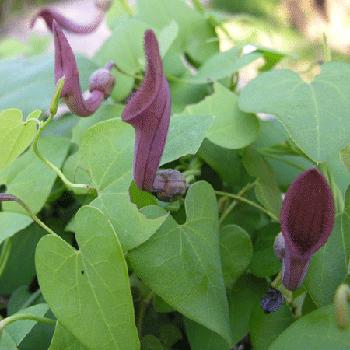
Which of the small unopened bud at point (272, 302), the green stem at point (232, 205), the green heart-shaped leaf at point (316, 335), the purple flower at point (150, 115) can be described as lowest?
the green stem at point (232, 205)

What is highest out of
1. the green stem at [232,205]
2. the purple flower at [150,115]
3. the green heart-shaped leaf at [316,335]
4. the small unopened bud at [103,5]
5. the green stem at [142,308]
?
the purple flower at [150,115]

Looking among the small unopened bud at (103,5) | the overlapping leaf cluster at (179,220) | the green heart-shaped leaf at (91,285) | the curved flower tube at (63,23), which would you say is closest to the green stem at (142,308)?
the overlapping leaf cluster at (179,220)

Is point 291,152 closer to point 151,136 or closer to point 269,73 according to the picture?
point 269,73

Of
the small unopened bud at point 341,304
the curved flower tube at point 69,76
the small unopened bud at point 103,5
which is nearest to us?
the small unopened bud at point 341,304

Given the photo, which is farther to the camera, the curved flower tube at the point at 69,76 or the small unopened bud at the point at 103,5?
the small unopened bud at the point at 103,5

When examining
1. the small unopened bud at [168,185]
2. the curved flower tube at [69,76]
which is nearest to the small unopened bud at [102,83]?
the curved flower tube at [69,76]

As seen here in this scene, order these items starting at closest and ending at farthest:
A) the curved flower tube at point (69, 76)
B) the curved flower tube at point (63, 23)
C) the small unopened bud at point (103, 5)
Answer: the curved flower tube at point (69, 76)
the curved flower tube at point (63, 23)
the small unopened bud at point (103, 5)

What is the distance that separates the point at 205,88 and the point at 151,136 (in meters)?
0.24

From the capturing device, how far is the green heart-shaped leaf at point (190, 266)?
376 mm

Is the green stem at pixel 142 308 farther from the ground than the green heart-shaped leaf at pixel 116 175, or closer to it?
closer to it

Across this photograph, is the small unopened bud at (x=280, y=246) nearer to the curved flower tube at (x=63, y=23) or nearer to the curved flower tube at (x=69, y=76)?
the curved flower tube at (x=69, y=76)

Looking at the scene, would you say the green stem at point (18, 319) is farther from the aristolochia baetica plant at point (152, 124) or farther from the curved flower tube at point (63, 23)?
the curved flower tube at point (63, 23)

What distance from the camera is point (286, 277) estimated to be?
38 centimetres

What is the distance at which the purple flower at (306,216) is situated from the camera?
34 centimetres
